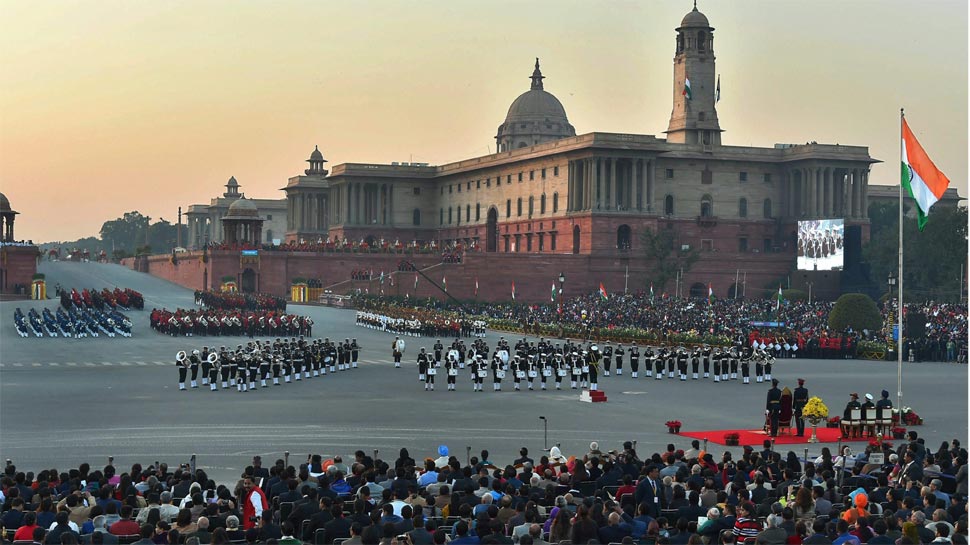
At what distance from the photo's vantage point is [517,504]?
48.0 ft

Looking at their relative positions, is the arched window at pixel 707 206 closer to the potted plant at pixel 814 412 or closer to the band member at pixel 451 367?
the band member at pixel 451 367

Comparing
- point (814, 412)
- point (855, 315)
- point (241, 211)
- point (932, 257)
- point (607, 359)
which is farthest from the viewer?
point (241, 211)

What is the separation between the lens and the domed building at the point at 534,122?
130 meters

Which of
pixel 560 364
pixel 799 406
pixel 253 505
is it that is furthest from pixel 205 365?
pixel 253 505

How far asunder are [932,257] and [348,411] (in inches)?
2533

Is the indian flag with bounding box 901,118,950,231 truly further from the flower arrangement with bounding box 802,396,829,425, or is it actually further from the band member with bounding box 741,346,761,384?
the band member with bounding box 741,346,761,384

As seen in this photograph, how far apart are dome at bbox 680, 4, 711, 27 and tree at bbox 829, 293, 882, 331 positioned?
4591cm

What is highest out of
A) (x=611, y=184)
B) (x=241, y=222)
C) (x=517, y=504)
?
(x=611, y=184)

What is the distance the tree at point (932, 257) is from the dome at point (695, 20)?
23.4m

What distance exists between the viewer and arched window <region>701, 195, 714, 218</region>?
102 metres

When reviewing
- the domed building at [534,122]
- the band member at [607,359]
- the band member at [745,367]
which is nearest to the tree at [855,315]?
the band member at [607,359]

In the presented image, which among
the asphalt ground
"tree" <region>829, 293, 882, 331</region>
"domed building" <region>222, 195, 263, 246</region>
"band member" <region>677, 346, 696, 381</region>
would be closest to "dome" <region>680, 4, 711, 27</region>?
"domed building" <region>222, 195, 263, 246</region>

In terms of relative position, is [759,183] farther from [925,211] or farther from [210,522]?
[210,522]

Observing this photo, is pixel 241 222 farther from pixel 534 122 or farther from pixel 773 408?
pixel 773 408
